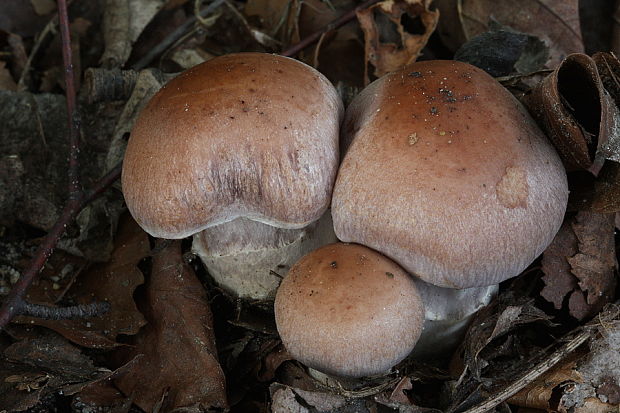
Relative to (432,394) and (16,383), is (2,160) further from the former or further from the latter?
(432,394)

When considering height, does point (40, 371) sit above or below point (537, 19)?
below

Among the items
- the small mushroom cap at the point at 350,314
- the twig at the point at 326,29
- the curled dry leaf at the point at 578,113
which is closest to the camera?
the small mushroom cap at the point at 350,314

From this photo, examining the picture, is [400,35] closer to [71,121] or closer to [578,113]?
[578,113]

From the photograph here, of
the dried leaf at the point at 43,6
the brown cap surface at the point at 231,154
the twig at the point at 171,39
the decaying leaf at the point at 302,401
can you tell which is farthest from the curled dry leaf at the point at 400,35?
the dried leaf at the point at 43,6

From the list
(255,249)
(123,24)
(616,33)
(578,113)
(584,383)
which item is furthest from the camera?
(123,24)

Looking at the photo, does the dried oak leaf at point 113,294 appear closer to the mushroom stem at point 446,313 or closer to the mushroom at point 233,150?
the mushroom at point 233,150

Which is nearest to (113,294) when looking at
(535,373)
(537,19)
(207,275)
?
(207,275)
